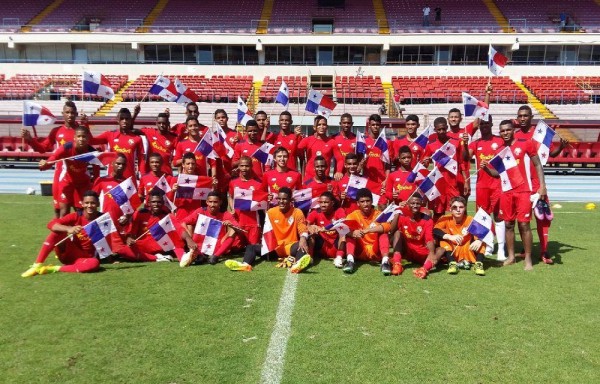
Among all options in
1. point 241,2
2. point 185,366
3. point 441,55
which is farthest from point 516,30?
point 185,366

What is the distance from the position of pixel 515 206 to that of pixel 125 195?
530 centimetres

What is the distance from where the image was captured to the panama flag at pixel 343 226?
6.13 metres

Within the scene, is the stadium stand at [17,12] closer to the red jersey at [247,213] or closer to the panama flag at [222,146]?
the panama flag at [222,146]

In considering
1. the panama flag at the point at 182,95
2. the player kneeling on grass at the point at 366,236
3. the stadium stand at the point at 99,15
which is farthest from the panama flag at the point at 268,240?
the stadium stand at the point at 99,15

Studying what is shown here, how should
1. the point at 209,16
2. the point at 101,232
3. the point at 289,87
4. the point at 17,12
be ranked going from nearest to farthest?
the point at 101,232 < the point at 289,87 < the point at 209,16 < the point at 17,12

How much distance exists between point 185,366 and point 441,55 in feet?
106

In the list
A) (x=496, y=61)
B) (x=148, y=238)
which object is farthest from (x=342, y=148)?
(x=496, y=61)

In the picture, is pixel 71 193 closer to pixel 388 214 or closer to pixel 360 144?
pixel 360 144

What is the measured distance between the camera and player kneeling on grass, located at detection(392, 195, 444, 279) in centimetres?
613

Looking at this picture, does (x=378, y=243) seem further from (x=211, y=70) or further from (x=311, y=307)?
(x=211, y=70)

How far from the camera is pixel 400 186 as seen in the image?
677 centimetres

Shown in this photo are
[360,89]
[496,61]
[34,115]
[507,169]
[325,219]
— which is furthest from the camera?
[360,89]

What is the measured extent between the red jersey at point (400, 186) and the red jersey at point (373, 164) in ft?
1.92

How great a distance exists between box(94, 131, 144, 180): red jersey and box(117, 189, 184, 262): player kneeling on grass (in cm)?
94
